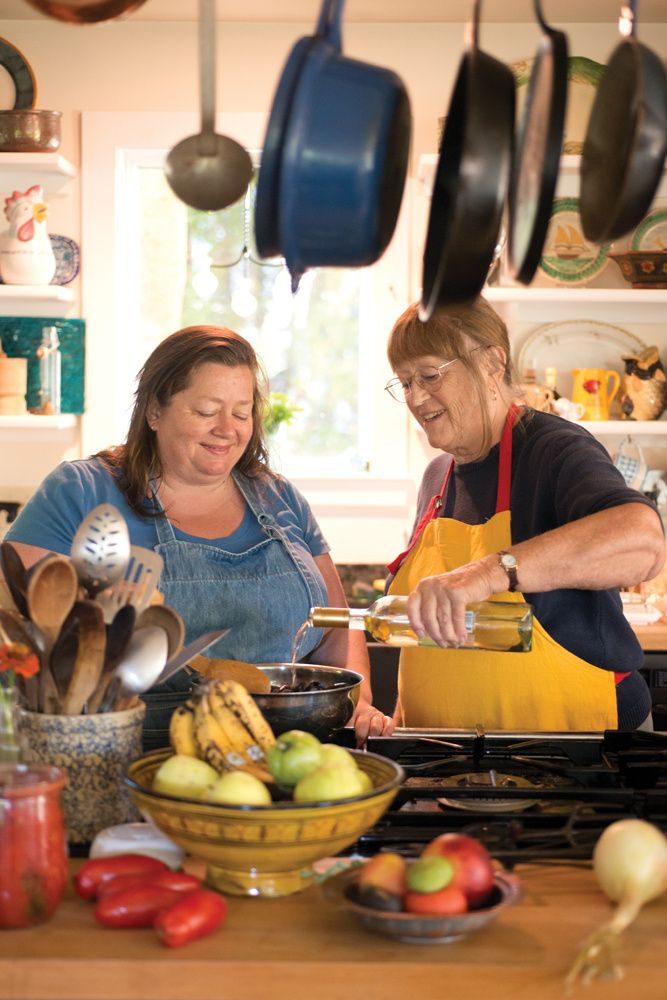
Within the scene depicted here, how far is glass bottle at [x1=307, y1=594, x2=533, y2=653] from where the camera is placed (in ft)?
4.58

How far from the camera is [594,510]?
1501 millimetres

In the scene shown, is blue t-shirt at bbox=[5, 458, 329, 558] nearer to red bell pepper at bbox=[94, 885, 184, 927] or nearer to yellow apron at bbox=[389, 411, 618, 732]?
yellow apron at bbox=[389, 411, 618, 732]

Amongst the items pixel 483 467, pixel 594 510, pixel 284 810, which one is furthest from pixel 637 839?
pixel 483 467

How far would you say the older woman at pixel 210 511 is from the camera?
1709mm

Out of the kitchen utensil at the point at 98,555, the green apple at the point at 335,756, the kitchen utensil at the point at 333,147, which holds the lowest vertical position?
the green apple at the point at 335,756

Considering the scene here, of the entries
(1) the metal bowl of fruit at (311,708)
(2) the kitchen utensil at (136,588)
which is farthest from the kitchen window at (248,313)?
(2) the kitchen utensil at (136,588)

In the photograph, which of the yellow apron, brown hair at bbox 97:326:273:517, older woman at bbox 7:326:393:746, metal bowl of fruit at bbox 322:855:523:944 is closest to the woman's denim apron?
older woman at bbox 7:326:393:746

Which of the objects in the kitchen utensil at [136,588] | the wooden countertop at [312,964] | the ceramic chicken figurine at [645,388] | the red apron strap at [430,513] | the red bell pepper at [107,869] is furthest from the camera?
the ceramic chicken figurine at [645,388]

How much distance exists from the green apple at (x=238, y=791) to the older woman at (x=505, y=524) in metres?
0.76

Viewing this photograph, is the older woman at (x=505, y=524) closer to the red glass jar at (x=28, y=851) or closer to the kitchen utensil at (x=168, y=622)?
the kitchen utensil at (x=168, y=622)

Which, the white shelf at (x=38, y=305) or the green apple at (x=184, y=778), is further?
the white shelf at (x=38, y=305)

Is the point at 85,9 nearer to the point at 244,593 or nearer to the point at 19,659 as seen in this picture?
the point at 19,659

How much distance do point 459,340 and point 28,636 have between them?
3.44 feet

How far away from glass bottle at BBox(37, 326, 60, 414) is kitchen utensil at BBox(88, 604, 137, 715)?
2331 mm
